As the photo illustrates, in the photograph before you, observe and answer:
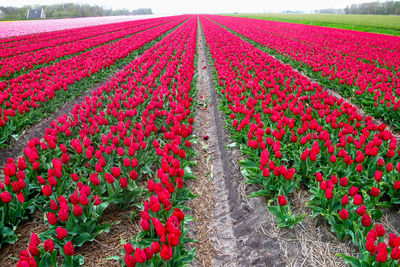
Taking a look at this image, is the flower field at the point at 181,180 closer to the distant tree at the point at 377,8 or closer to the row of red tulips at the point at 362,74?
the row of red tulips at the point at 362,74

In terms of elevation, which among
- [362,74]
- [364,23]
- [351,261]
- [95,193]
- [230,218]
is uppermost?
[364,23]

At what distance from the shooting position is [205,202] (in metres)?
3.84

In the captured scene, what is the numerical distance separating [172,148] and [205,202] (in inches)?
38.4

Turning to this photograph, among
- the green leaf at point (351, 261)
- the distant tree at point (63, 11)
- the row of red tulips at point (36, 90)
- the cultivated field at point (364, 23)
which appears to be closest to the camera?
the green leaf at point (351, 261)

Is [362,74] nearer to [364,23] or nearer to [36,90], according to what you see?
[36,90]

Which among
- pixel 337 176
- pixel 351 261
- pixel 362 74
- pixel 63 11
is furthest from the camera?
pixel 63 11

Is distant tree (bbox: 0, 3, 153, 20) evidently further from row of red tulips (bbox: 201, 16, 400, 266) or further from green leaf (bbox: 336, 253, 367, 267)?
green leaf (bbox: 336, 253, 367, 267)

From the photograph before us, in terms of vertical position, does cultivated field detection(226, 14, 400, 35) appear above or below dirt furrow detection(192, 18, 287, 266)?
above

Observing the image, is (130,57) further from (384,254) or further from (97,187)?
(384,254)

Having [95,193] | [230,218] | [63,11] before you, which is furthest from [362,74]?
[63,11]

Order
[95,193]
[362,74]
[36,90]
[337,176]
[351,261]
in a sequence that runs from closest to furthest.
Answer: [351,261]
[95,193]
[337,176]
[36,90]
[362,74]

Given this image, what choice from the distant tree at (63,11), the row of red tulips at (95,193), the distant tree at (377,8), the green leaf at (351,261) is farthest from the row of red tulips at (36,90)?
the distant tree at (377,8)

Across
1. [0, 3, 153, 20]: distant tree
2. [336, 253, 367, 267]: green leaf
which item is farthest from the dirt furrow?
[0, 3, 153, 20]: distant tree

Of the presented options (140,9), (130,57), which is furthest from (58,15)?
(130,57)
